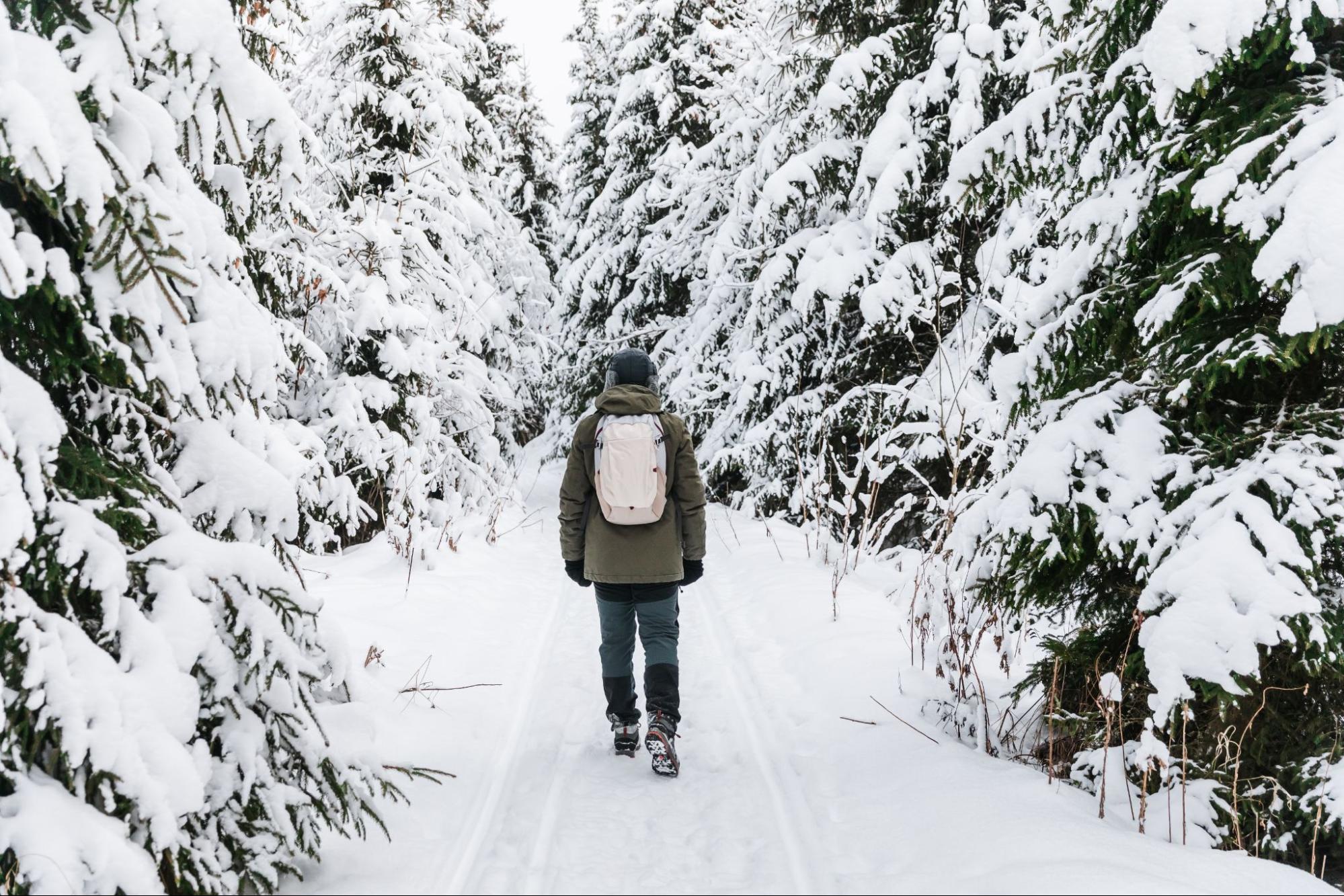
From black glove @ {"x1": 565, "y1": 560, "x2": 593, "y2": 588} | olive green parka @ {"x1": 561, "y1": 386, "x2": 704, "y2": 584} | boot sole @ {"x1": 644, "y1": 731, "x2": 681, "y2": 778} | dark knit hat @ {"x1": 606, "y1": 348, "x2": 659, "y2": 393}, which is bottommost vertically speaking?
boot sole @ {"x1": 644, "y1": 731, "x2": 681, "y2": 778}

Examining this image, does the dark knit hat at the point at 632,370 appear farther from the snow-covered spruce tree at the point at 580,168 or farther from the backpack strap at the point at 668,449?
the snow-covered spruce tree at the point at 580,168

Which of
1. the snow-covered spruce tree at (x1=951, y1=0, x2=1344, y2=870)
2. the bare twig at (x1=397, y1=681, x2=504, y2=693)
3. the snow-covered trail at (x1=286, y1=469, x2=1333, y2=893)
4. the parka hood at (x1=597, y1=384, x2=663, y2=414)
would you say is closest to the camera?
the snow-covered spruce tree at (x1=951, y1=0, x2=1344, y2=870)

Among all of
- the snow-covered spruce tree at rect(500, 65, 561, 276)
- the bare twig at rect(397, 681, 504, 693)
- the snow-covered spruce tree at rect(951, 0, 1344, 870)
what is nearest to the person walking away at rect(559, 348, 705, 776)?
the bare twig at rect(397, 681, 504, 693)

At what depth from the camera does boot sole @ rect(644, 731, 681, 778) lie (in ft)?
14.3

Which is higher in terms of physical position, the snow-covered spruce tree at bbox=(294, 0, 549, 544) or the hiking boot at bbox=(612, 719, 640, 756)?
the snow-covered spruce tree at bbox=(294, 0, 549, 544)

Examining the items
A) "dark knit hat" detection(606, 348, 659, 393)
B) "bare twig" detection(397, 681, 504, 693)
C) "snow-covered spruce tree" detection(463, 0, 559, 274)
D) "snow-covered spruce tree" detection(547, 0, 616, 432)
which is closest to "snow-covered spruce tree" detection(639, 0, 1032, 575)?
"dark knit hat" detection(606, 348, 659, 393)

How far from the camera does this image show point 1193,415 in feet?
12.3

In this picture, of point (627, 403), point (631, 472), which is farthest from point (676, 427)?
point (631, 472)

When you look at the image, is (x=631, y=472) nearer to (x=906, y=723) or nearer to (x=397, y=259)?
(x=906, y=723)

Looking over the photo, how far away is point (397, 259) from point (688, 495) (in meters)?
6.98

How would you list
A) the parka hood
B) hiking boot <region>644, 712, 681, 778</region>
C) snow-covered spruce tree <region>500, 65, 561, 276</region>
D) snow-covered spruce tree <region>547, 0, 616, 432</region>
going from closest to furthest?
hiking boot <region>644, 712, 681, 778</region>
the parka hood
snow-covered spruce tree <region>547, 0, 616, 432</region>
snow-covered spruce tree <region>500, 65, 561, 276</region>

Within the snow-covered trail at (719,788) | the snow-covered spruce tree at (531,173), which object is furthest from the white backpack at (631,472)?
the snow-covered spruce tree at (531,173)

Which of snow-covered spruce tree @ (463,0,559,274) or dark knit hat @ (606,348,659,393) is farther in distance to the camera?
snow-covered spruce tree @ (463,0,559,274)

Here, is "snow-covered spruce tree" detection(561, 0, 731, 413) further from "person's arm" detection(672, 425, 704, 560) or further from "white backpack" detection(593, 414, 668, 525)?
"white backpack" detection(593, 414, 668, 525)
